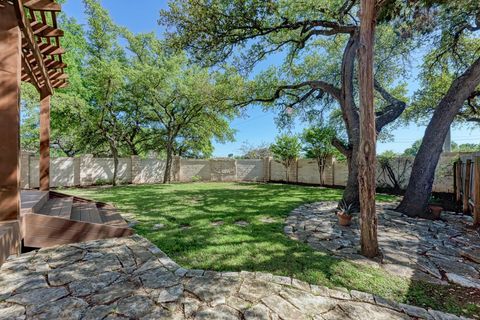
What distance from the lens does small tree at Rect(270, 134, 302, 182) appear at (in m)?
12.1

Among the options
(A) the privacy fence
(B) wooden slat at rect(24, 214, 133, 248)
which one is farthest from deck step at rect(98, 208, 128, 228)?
(A) the privacy fence

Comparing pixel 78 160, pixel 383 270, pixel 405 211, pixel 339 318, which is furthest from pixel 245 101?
pixel 78 160

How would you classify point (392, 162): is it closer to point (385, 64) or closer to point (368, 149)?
point (385, 64)

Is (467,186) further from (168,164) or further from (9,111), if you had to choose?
(168,164)

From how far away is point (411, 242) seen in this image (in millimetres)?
3424

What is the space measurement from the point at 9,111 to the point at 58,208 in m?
2.07

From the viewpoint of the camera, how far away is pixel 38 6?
2.75 m

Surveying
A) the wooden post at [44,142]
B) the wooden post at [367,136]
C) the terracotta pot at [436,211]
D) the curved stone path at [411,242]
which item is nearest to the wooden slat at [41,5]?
the wooden post at [44,142]

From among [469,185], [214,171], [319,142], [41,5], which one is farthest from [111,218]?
[214,171]

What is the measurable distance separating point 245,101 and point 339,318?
8020mm

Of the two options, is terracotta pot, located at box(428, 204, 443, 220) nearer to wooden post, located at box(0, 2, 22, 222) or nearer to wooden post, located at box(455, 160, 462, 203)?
wooden post, located at box(455, 160, 462, 203)

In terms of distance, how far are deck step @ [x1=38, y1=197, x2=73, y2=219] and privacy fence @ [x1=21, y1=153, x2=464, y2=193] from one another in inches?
291

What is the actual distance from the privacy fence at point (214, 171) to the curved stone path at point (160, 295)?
26.6 ft

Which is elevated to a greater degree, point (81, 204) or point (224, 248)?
point (81, 204)
